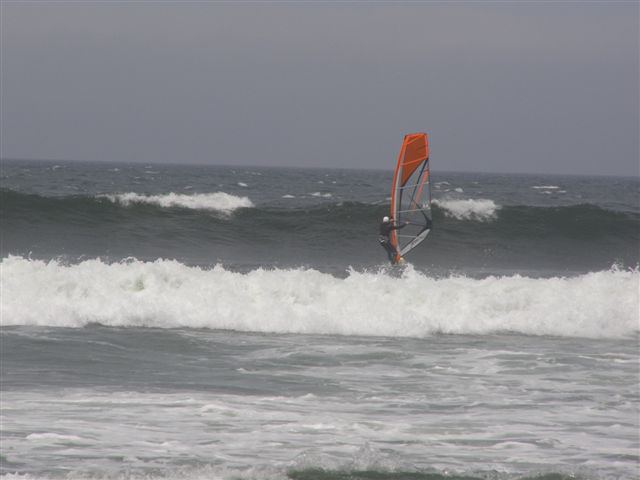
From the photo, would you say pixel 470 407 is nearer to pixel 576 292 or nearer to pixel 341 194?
pixel 576 292

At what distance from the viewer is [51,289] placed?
12742mm

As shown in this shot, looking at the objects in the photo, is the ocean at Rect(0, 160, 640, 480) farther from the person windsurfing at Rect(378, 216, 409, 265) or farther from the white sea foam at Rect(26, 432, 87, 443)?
the person windsurfing at Rect(378, 216, 409, 265)

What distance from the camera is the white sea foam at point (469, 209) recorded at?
26.1 metres

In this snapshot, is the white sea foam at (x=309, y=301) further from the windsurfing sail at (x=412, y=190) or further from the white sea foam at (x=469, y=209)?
the white sea foam at (x=469, y=209)

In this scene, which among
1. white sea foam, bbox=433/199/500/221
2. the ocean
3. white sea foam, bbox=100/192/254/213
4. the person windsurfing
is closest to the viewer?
the ocean

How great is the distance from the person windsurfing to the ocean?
0.87 meters

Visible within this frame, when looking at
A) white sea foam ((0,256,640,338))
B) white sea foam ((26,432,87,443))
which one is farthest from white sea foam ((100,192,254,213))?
white sea foam ((26,432,87,443))

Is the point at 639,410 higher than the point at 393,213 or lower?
lower

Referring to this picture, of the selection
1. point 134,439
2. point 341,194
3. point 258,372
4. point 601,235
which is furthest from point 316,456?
point 341,194

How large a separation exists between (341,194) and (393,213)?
27.1 m

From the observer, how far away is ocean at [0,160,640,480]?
242 inches

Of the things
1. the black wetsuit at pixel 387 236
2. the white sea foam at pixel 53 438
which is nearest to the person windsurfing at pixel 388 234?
the black wetsuit at pixel 387 236

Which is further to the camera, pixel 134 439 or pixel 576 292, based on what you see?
pixel 576 292

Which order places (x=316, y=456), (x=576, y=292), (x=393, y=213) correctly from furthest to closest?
(x=576, y=292) → (x=393, y=213) → (x=316, y=456)
